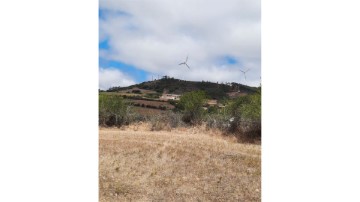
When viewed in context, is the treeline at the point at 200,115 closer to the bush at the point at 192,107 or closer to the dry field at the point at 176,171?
the bush at the point at 192,107

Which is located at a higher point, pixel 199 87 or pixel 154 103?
pixel 199 87

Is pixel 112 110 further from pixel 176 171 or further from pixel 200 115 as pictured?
pixel 176 171

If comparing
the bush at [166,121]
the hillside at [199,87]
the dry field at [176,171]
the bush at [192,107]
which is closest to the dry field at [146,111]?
the bush at [166,121]

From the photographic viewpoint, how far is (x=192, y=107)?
13156mm

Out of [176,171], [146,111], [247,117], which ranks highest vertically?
[146,111]

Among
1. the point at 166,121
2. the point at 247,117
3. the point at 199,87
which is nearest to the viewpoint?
the point at 199,87

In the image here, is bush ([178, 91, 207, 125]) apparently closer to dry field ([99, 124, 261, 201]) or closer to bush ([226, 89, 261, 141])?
bush ([226, 89, 261, 141])

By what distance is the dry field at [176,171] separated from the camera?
19.5ft

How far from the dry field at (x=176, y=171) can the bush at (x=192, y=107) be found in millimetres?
2970

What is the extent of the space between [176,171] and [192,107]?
618 centimetres

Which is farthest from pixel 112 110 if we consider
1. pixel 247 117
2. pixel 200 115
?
pixel 247 117
